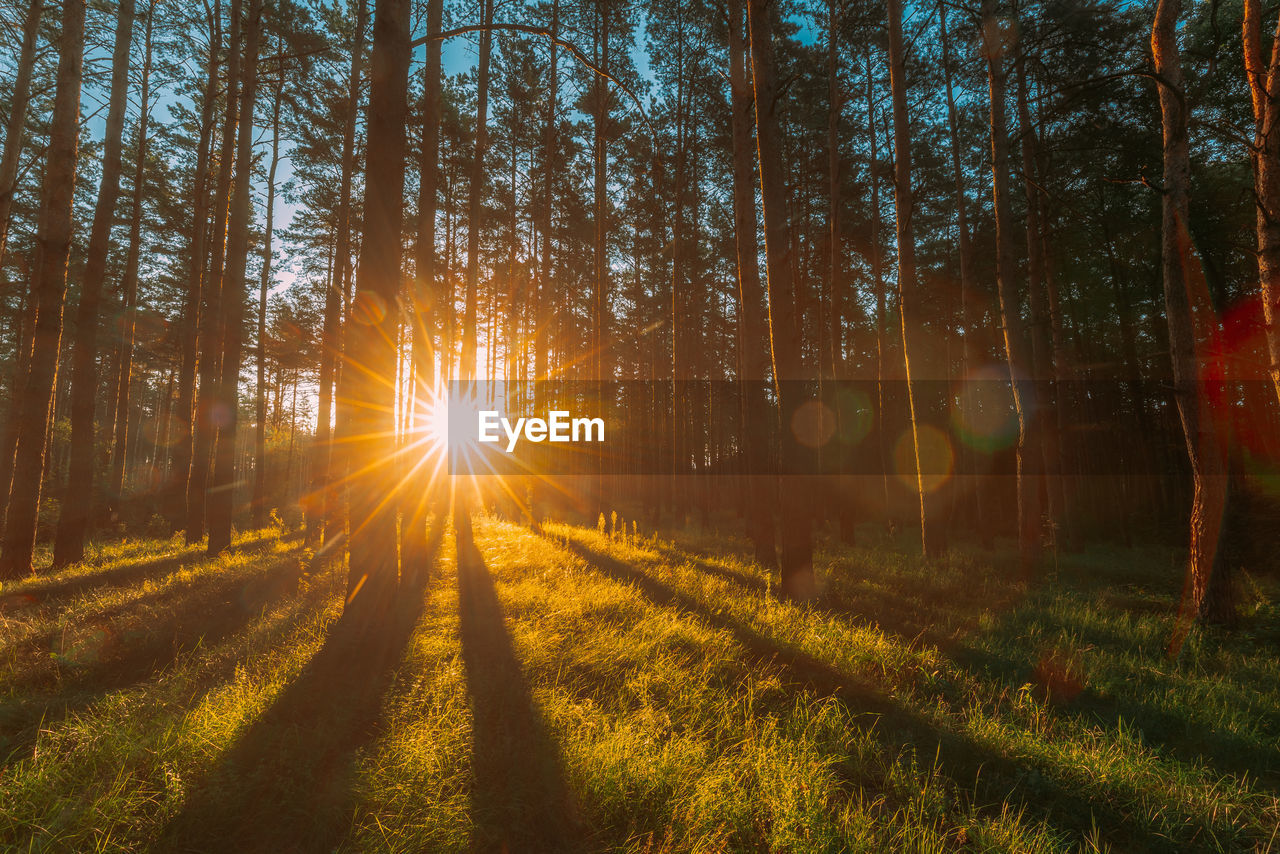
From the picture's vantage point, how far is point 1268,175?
16.4 ft

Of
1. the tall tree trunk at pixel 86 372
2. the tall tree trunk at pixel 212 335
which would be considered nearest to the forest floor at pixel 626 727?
the tall tree trunk at pixel 86 372

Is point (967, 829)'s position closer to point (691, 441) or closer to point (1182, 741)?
point (1182, 741)

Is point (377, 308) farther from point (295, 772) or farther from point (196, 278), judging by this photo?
point (196, 278)

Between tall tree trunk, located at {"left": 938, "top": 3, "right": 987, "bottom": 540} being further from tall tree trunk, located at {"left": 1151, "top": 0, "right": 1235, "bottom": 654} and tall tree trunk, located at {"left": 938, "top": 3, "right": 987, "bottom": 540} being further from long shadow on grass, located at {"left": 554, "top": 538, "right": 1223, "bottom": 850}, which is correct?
long shadow on grass, located at {"left": 554, "top": 538, "right": 1223, "bottom": 850}

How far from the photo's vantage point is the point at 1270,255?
494 cm

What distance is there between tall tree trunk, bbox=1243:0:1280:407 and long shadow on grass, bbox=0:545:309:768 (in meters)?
9.93

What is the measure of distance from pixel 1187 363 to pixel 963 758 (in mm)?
5645

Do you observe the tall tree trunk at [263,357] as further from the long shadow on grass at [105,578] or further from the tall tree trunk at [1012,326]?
the tall tree trunk at [1012,326]

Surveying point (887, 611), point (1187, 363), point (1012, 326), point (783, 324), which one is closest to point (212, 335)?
point (783, 324)

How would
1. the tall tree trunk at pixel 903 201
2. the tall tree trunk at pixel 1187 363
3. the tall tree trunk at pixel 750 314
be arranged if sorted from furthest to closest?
the tall tree trunk at pixel 903 201
the tall tree trunk at pixel 750 314
the tall tree trunk at pixel 1187 363

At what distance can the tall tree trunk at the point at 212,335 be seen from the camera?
10.6m

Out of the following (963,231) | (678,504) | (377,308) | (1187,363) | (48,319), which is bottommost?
(678,504)

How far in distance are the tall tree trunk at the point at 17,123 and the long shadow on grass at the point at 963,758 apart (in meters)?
13.6

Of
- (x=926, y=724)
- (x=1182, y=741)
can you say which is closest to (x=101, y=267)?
(x=926, y=724)
